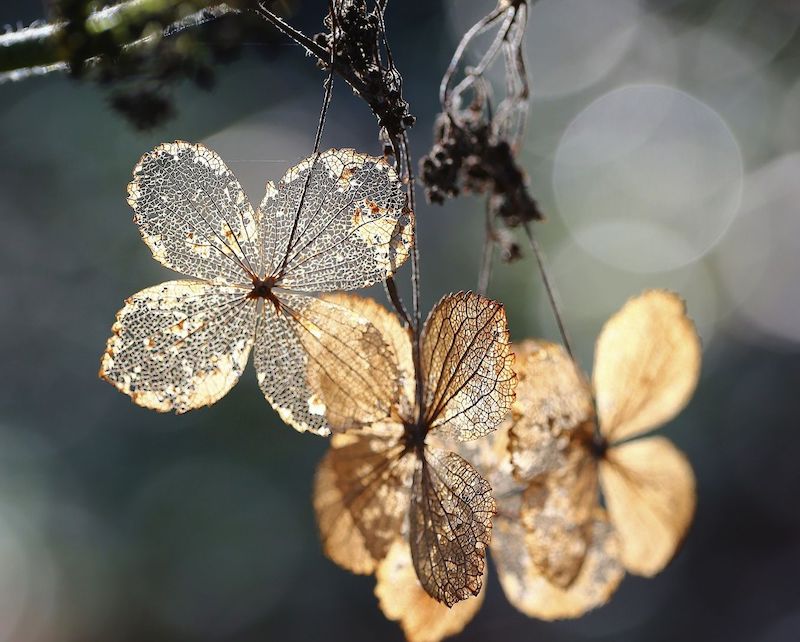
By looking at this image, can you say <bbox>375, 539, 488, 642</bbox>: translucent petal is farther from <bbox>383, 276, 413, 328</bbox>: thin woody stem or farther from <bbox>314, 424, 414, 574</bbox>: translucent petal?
<bbox>383, 276, 413, 328</bbox>: thin woody stem

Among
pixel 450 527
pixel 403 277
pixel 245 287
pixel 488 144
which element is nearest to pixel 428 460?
pixel 450 527

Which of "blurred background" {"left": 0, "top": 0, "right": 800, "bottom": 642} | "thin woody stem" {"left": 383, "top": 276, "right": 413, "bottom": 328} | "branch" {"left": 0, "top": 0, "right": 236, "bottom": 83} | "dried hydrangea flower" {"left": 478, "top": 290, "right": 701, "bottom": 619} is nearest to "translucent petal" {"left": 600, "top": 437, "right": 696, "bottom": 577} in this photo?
"dried hydrangea flower" {"left": 478, "top": 290, "right": 701, "bottom": 619}

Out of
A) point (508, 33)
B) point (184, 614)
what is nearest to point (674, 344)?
point (508, 33)

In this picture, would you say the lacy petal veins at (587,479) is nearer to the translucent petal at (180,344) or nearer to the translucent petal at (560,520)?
the translucent petal at (560,520)

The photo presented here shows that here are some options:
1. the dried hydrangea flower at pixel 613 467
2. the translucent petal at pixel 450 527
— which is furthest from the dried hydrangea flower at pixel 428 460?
the dried hydrangea flower at pixel 613 467

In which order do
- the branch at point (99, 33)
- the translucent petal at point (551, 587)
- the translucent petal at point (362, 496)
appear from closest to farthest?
the branch at point (99, 33)
the translucent petal at point (362, 496)
the translucent petal at point (551, 587)

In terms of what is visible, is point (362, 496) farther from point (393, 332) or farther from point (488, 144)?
point (488, 144)

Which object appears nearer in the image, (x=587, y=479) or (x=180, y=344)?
(x=180, y=344)
